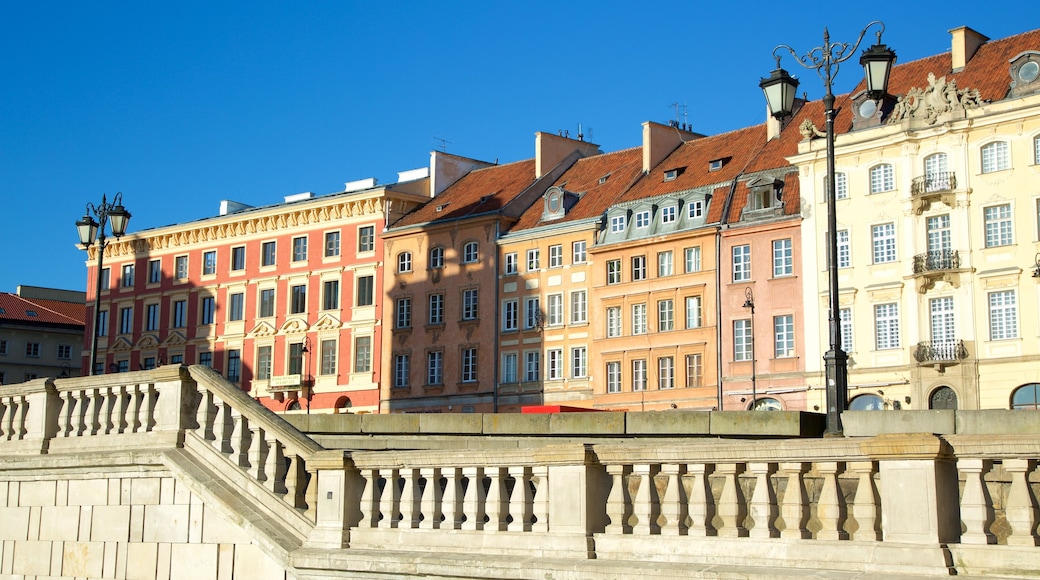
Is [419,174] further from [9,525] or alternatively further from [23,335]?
[9,525]

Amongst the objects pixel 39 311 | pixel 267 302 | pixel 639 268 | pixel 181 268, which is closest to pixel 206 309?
pixel 181 268

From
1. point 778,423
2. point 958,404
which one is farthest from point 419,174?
point 778,423

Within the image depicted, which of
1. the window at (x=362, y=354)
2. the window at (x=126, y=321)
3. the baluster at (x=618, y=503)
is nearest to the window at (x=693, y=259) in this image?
the window at (x=362, y=354)

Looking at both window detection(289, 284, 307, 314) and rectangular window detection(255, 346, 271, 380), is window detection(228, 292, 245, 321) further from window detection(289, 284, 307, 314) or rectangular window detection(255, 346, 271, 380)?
window detection(289, 284, 307, 314)

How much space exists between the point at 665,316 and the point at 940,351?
39.0 feet

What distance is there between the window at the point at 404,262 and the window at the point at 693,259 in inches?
630

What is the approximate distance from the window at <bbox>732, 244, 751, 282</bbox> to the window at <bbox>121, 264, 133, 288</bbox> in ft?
130

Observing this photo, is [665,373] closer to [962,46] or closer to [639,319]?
[639,319]

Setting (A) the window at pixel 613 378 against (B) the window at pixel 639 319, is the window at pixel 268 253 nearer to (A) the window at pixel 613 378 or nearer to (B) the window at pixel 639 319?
(A) the window at pixel 613 378

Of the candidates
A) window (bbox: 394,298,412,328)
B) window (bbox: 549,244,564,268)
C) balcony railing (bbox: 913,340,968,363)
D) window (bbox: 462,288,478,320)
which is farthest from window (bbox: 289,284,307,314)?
balcony railing (bbox: 913,340,968,363)

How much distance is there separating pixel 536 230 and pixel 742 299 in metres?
11.8

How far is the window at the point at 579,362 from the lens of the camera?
59.2 metres

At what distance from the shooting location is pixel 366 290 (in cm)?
6831

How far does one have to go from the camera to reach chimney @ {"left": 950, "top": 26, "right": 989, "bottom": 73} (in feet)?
171
